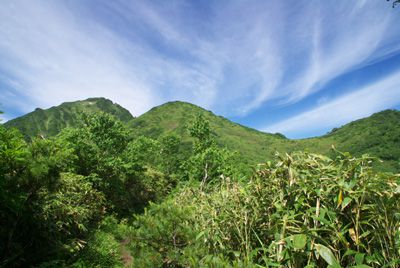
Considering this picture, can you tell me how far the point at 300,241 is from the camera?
141 cm

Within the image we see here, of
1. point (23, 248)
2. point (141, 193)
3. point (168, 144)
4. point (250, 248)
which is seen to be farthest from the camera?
point (168, 144)

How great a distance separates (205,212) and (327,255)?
1791 millimetres

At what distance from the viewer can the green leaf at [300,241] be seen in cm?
137

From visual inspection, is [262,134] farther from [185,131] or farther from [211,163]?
[211,163]

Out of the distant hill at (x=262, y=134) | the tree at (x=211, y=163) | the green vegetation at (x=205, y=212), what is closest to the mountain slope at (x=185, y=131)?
the distant hill at (x=262, y=134)

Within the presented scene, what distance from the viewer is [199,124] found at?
29.9 m

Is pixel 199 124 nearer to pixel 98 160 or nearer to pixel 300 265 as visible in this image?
pixel 98 160

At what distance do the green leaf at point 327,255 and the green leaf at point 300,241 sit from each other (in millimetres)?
80

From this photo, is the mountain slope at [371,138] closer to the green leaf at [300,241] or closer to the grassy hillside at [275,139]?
the grassy hillside at [275,139]

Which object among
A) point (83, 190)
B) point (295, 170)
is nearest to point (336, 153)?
point (295, 170)

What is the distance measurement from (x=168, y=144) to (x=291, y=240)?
3441cm

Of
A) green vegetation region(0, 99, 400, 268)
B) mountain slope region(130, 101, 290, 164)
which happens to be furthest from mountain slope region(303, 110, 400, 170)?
green vegetation region(0, 99, 400, 268)

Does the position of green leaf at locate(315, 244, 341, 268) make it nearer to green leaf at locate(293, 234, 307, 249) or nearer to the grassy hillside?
green leaf at locate(293, 234, 307, 249)

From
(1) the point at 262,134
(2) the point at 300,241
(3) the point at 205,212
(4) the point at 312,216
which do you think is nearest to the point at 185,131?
(1) the point at 262,134
